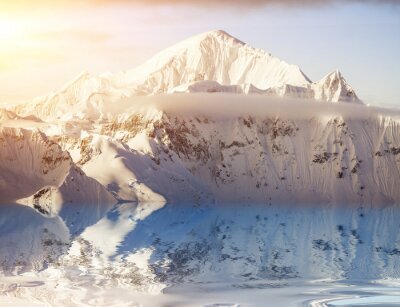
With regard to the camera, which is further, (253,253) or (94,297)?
(253,253)

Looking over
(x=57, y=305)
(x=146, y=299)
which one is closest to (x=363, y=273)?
(x=146, y=299)

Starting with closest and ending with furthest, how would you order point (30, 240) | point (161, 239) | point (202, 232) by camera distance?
point (30, 240)
point (161, 239)
point (202, 232)

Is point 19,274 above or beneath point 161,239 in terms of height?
above

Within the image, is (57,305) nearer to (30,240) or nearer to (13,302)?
(13,302)

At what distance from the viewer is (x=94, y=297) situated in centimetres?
6062

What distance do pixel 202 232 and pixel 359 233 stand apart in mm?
29327

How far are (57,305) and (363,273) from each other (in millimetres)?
34938

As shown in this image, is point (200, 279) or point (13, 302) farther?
point (200, 279)

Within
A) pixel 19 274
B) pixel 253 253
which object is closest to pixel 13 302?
pixel 19 274

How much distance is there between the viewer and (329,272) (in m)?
80.6

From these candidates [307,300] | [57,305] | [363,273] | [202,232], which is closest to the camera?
[57,305]

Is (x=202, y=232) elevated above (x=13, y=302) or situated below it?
below

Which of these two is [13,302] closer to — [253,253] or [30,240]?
[253,253]

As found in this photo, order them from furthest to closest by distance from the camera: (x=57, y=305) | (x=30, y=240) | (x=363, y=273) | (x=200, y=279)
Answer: (x=30, y=240) → (x=363, y=273) → (x=200, y=279) → (x=57, y=305)
